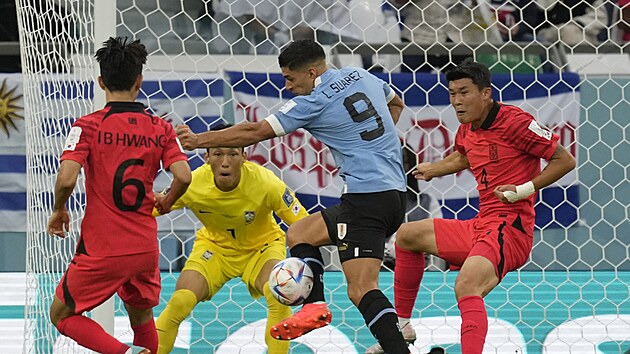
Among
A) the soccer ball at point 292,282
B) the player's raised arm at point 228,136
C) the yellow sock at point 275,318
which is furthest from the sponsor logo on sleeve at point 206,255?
the player's raised arm at point 228,136

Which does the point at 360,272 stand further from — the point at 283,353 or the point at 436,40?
the point at 436,40

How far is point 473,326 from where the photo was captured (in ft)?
15.8

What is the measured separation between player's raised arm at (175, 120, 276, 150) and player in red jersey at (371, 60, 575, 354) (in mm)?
987

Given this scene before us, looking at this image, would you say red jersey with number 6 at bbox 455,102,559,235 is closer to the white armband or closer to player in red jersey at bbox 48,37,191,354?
the white armband

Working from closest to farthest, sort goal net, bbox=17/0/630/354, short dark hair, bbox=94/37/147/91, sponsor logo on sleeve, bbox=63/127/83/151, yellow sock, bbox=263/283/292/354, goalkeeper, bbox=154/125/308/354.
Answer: sponsor logo on sleeve, bbox=63/127/83/151
short dark hair, bbox=94/37/147/91
yellow sock, bbox=263/283/292/354
goalkeeper, bbox=154/125/308/354
goal net, bbox=17/0/630/354

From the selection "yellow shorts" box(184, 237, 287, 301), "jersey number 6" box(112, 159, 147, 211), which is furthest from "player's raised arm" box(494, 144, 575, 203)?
"jersey number 6" box(112, 159, 147, 211)

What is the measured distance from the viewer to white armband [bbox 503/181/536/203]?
4.98 m

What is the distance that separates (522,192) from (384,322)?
2.97 ft

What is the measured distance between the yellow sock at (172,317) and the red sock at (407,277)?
1124 mm

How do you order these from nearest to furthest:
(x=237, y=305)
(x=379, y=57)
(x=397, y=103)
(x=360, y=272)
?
(x=360, y=272)
(x=397, y=103)
(x=237, y=305)
(x=379, y=57)

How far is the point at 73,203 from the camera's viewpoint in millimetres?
5992

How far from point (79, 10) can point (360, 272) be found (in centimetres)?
228

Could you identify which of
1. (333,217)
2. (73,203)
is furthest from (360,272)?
(73,203)

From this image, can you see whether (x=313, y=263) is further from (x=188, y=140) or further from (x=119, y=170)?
(x=119, y=170)
